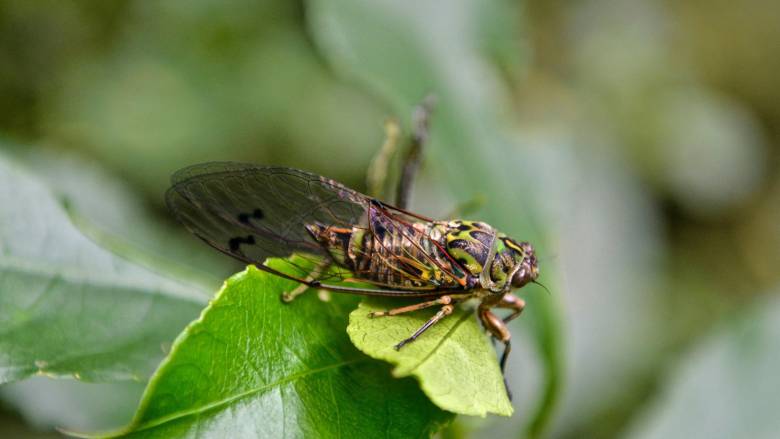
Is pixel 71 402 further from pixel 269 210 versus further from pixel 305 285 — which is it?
pixel 305 285

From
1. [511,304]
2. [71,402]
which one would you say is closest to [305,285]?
[511,304]

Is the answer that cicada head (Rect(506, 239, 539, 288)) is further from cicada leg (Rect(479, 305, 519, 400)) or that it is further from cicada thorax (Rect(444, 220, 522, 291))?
cicada leg (Rect(479, 305, 519, 400))

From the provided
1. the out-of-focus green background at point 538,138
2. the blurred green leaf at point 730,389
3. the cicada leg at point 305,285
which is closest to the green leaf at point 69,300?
the cicada leg at point 305,285

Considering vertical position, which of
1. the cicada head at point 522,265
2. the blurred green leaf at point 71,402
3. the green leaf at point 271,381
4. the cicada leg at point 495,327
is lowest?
the blurred green leaf at point 71,402

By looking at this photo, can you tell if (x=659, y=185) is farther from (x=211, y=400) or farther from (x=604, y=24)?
(x=211, y=400)

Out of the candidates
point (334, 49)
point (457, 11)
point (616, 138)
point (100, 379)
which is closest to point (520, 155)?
point (457, 11)

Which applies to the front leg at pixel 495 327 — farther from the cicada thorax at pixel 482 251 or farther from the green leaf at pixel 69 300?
the green leaf at pixel 69 300
